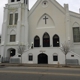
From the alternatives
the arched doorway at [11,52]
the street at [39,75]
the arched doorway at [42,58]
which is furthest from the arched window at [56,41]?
the street at [39,75]

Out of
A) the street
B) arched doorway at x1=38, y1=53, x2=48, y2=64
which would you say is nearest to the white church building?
arched doorway at x1=38, y1=53, x2=48, y2=64

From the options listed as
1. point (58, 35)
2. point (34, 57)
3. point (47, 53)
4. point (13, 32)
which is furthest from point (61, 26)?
point (13, 32)

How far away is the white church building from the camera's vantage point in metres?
31.3

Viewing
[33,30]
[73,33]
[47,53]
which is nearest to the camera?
[47,53]

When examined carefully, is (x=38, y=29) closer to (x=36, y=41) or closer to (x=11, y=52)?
(x=36, y=41)

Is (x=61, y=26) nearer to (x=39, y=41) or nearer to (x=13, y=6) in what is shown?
(x=39, y=41)

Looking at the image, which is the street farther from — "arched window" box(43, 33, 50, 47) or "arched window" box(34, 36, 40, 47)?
"arched window" box(34, 36, 40, 47)

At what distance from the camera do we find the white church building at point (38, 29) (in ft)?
103

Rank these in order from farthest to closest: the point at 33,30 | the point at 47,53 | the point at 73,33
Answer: the point at 33,30, the point at 73,33, the point at 47,53

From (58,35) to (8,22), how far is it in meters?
15.0

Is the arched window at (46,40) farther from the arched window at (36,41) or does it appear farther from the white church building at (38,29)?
the arched window at (36,41)

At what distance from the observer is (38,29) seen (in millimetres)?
34250

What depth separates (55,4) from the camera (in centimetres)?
3394

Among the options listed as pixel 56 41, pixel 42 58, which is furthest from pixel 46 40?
pixel 42 58
